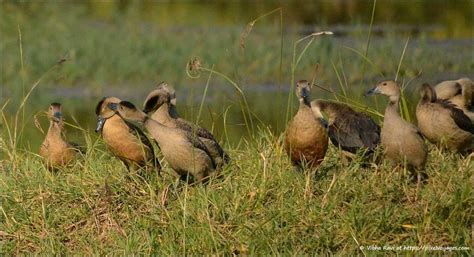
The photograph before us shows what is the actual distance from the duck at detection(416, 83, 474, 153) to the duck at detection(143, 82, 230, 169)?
4.52 ft

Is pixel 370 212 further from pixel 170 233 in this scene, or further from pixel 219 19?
pixel 219 19

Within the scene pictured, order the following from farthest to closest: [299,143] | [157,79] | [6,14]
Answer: [6,14], [157,79], [299,143]

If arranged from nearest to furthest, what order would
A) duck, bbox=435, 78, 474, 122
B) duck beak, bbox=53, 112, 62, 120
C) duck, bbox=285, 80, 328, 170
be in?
duck, bbox=285, 80, 328, 170, duck beak, bbox=53, 112, 62, 120, duck, bbox=435, 78, 474, 122

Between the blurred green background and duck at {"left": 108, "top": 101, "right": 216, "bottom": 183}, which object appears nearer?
duck at {"left": 108, "top": 101, "right": 216, "bottom": 183}

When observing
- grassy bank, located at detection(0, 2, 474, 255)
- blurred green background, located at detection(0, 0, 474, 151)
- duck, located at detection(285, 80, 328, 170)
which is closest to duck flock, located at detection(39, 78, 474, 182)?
duck, located at detection(285, 80, 328, 170)

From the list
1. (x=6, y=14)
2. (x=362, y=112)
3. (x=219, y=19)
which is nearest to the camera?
(x=362, y=112)

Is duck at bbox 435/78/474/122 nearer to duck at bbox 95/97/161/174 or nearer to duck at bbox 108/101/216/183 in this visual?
duck at bbox 108/101/216/183

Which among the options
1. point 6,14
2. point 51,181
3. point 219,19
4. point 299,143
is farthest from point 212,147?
point 219,19

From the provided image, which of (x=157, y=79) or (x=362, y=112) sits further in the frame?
(x=157, y=79)

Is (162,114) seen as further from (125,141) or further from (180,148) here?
(180,148)

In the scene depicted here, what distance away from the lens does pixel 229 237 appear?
6.84 meters

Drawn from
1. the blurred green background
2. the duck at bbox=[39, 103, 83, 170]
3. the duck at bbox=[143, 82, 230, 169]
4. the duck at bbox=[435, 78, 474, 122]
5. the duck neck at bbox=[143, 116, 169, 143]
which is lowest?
the blurred green background

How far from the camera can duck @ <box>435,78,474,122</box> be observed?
8.76 meters

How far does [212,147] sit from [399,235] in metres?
1.43
